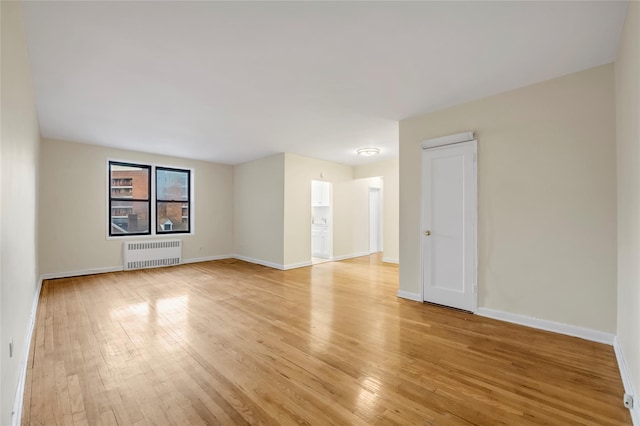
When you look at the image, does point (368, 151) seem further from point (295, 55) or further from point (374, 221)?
point (295, 55)

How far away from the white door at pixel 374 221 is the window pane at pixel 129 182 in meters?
6.03

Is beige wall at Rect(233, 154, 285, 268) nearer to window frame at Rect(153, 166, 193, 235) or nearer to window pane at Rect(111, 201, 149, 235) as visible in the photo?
window frame at Rect(153, 166, 193, 235)

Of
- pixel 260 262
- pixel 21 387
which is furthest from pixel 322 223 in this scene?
pixel 21 387

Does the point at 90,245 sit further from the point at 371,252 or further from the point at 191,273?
the point at 371,252

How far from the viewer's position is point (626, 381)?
193 cm

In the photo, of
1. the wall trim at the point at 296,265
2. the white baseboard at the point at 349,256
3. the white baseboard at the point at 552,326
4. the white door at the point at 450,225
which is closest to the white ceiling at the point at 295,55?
the white door at the point at 450,225

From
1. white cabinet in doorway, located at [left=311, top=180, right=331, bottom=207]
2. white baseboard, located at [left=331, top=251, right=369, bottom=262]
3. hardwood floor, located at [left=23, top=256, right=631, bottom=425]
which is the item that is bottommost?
hardwood floor, located at [left=23, top=256, right=631, bottom=425]

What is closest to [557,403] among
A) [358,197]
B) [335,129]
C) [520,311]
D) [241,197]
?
[520,311]

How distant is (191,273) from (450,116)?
551 cm

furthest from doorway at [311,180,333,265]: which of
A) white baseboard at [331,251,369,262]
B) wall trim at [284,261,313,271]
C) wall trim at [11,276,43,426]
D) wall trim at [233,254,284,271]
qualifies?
wall trim at [11,276,43,426]

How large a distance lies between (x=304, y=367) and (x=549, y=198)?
299 cm

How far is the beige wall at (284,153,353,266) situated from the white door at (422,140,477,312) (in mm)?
3133

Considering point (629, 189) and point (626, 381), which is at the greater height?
point (629, 189)

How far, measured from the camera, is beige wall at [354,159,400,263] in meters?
6.99
